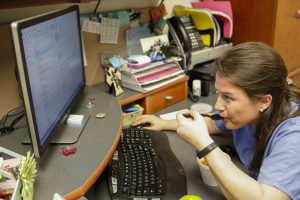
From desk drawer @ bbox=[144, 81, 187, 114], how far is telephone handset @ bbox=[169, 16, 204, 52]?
0.21m

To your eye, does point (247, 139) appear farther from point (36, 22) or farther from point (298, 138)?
point (36, 22)

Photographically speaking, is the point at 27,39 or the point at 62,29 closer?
the point at 27,39

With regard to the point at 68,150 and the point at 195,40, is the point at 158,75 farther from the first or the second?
the point at 68,150

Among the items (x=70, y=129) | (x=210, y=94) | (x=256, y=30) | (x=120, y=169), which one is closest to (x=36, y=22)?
(x=70, y=129)

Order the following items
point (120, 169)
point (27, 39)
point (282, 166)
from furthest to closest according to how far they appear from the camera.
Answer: point (120, 169) < point (282, 166) < point (27, 39)

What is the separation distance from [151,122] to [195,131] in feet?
1.27

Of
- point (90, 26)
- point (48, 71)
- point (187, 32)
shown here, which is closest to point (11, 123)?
point (48, 71)

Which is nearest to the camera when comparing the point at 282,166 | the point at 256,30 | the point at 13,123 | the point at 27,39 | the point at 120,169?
the point at 27,39

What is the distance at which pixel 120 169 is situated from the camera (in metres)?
0.94

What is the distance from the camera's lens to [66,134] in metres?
0.95

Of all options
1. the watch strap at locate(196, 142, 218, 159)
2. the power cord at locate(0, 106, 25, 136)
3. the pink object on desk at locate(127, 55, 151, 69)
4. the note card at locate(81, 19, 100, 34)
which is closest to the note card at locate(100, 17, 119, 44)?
the note card at locate(81, 19, 100, 34)

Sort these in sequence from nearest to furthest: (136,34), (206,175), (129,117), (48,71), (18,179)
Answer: (18,179)
(48,71)
(206,175)
(129,117)
(136,34)

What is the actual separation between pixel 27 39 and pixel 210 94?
113cm

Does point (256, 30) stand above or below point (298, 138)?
above
